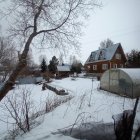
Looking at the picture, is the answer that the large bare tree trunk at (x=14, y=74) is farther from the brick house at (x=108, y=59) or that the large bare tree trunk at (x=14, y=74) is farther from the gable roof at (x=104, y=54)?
the gable roof at (x=104, y=54)

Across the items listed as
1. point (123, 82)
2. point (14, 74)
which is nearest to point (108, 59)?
point (123, 82)

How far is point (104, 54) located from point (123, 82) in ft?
94.8

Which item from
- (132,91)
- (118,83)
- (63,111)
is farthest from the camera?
(118,83)

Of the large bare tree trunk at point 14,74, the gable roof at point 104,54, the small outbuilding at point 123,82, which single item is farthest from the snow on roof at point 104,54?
the large bare tree trunk at point 14,74

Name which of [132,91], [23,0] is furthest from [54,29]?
[132,91]

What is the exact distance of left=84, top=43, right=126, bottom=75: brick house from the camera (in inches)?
1615

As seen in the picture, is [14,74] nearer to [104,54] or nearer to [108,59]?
[108,59]

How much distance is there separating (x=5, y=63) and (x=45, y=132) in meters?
20.1

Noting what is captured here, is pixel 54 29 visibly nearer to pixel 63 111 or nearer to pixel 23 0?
pixel 23 0

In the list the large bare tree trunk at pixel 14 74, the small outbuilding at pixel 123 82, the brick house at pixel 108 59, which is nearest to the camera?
the large bare tree trunk at pixel 14 74

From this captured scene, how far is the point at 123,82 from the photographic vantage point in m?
15.1

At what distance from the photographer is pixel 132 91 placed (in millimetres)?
13844

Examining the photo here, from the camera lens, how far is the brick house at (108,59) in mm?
41031

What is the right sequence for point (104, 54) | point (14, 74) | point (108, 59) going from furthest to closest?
point (104, 54) < point (108, 59) < point (14, 74)
